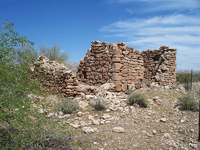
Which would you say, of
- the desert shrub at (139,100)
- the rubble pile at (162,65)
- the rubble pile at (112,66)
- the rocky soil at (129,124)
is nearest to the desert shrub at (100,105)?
the rocky soil at (129,124)

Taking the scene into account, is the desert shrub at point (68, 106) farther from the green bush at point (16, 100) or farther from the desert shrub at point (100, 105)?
the green bush at point (16, 100)

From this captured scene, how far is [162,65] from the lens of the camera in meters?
10.7

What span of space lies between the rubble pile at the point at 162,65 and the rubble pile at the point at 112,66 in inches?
72.8


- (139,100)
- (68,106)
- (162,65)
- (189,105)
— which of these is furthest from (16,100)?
(162,65)

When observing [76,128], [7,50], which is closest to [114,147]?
[76,128]

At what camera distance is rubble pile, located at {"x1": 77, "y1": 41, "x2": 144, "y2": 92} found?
27.5 feet

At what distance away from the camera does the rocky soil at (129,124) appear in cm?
445

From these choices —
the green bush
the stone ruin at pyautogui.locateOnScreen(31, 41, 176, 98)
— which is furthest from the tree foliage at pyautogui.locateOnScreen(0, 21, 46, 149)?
the stone ruin at pyautogui.locateOnScreen(31, 41, 176, 98)

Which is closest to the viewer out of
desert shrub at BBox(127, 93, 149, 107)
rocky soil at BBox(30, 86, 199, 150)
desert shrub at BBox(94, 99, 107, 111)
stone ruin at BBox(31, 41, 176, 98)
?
rocky soil at BBox(30, 86, 199, 150)

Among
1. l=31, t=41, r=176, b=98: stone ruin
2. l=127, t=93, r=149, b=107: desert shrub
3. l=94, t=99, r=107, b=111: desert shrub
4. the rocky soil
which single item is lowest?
the rocky soil

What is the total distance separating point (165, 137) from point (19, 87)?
4.12 meters

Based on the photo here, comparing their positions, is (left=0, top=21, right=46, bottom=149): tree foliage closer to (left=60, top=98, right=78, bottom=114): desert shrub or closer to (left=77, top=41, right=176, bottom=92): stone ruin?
(left=60, top=98, right=78, bottom=114): desert shrub

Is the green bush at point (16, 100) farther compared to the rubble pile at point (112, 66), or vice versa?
the rubble pile at point (112, 66)

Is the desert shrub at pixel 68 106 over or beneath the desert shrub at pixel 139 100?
beneath
